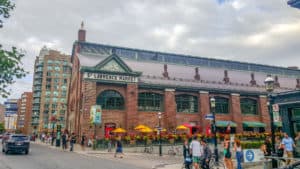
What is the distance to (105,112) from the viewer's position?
3434 cm

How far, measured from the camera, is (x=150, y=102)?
37.8m

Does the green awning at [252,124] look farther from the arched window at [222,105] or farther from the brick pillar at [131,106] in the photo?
the brick pillar at [131,106]

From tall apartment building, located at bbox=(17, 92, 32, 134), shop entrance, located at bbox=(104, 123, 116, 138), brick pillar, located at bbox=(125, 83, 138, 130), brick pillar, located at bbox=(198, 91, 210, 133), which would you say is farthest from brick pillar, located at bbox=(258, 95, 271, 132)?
tall apartment building, located at bbox=(17, 92, 32, 134)

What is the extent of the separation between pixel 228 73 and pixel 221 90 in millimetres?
8235

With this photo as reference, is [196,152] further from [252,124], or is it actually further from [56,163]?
[252,124]

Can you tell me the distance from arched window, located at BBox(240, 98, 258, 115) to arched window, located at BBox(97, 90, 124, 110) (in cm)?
2069

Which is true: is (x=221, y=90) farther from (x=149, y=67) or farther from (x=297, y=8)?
(x=297, y=8)

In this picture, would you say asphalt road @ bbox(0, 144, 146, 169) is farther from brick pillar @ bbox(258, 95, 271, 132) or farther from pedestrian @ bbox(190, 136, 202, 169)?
brick pillar @ bbox(258, 95, 271, 132)

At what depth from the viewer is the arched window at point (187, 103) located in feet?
131

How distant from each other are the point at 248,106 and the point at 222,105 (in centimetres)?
510

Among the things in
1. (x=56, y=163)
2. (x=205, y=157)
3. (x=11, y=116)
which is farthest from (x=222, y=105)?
(x=11, y=116)

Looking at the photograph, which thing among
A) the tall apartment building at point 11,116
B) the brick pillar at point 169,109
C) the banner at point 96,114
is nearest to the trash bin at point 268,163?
the banner at point 96,114

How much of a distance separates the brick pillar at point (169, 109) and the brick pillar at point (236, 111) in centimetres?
1026

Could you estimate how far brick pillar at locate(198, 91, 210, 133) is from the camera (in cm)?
3966
